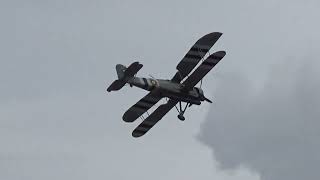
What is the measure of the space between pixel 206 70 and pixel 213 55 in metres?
1.49

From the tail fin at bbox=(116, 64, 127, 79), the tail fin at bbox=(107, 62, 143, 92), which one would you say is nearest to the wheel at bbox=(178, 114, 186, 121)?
the tail fin at bbox=(107, 62, 143, 92)

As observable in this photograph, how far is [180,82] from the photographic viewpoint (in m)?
101

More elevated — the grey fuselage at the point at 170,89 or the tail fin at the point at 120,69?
the tail fin at the point at 120,69

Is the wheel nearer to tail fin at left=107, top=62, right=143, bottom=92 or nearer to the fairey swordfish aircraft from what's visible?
the fairey swordfish aircraft

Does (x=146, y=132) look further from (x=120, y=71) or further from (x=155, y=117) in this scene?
(x=120, y=71)

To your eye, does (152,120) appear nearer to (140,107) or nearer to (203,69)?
(140,107)

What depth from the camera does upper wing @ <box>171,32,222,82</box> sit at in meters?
100

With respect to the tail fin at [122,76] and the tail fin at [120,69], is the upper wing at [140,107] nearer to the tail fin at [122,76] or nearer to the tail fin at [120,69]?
the tail fin at [120,69]

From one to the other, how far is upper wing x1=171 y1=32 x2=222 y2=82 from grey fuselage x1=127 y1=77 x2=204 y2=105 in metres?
0.86

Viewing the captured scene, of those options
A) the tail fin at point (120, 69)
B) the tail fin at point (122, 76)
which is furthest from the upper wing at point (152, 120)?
the tail fin at point (122, 76)

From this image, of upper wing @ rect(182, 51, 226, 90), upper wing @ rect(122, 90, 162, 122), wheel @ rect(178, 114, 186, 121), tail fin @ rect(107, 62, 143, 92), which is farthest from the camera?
upper wing @ rect(122, 90, 162, 122)

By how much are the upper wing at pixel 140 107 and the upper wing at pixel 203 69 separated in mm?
3188

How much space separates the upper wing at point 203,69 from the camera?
99375 millimetres

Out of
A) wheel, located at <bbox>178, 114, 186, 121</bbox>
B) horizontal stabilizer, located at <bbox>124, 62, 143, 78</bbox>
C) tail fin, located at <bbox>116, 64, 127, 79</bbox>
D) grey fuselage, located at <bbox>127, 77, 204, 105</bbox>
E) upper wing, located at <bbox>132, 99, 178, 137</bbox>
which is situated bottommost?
wheel, located at <bbox>178, 114, 186, 121</bbox>
